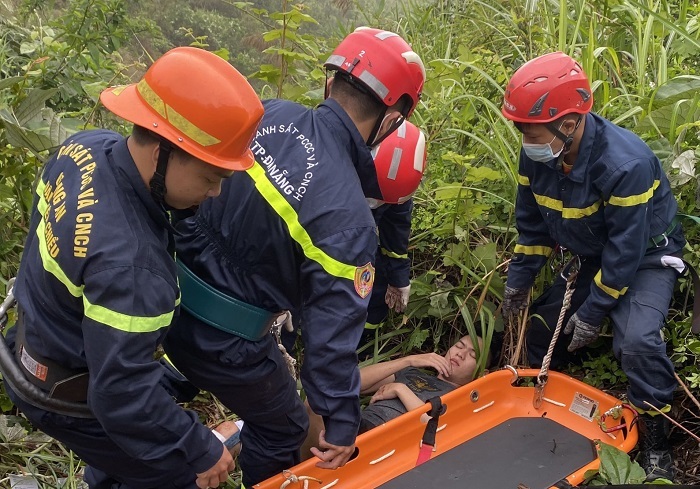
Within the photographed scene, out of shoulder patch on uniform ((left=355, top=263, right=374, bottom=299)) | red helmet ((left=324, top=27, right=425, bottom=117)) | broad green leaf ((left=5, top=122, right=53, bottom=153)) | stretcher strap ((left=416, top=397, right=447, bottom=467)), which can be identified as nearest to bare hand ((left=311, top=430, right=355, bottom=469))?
shoulder patch on uniform ((left=355, top=263, right=374, bottom=299))

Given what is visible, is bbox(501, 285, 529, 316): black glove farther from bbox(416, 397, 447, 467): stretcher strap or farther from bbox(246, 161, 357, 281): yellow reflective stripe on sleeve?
bbox(246, 161, 357, 281): yellow reflective stripe on sleeve

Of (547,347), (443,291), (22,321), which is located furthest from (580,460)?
(22,321)

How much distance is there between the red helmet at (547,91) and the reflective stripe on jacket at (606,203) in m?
0.16

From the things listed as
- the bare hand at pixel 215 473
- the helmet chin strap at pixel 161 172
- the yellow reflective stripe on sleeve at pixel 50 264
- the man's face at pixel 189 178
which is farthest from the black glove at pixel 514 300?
the yellow reflective stripe on sleeve at pixel 50 264

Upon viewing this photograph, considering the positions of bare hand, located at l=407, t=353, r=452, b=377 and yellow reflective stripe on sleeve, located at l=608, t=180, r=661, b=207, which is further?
bare hand, located at l=407, t=353, r=452, b=377

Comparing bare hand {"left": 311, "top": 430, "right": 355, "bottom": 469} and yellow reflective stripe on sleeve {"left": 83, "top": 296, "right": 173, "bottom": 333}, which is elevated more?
yellow reflective stripe on sleeve {"left": 83, "top": 296, "right": 173, "bottom": 333}

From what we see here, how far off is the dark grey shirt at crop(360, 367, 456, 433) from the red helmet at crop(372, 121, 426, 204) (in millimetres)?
976

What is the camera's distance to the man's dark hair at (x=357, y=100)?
2484 mm

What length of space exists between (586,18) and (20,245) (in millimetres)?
4012

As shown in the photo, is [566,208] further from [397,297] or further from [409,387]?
[409,387]

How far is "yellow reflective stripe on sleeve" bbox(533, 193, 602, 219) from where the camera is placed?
3135 mm

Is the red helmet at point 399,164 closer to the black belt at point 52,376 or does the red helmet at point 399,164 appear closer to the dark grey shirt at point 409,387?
the dark grey shirt at point 409,387

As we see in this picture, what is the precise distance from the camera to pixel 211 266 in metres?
2.43

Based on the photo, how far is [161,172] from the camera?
6.21 feet
